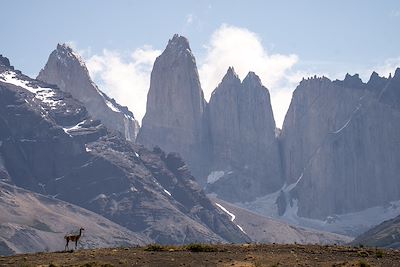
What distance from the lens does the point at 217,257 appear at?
54.0 metres

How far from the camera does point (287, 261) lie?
170 feet

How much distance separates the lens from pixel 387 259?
53969 millimetres

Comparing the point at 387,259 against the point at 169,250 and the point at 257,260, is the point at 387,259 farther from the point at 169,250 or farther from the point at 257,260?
the point at 169,250

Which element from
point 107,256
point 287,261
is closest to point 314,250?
point 287,261

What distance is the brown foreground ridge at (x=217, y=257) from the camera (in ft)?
168

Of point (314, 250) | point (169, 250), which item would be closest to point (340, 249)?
point (314, 250)

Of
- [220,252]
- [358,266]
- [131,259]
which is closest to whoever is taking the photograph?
[358,266]

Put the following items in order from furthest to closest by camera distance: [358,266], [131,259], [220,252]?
[220,252] → [131,259] → [358,266]

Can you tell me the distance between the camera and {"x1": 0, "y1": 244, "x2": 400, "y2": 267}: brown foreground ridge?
51219 mm

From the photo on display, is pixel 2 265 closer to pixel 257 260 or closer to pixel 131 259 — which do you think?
pixel 131 259

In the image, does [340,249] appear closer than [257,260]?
No

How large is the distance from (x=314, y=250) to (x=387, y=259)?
5.85m

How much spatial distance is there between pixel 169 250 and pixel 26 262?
1085cm

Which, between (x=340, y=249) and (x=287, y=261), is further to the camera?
(x=340, y=249)
